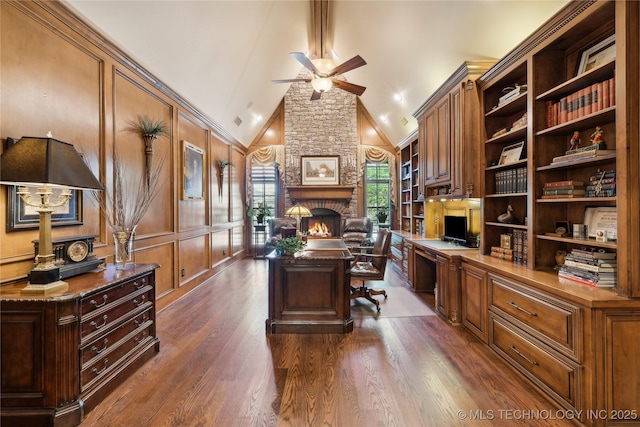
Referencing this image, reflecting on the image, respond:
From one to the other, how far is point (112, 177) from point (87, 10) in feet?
4.79

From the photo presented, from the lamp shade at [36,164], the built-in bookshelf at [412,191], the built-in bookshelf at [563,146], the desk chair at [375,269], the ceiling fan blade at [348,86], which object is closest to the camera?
the lamp shade at [36,164]

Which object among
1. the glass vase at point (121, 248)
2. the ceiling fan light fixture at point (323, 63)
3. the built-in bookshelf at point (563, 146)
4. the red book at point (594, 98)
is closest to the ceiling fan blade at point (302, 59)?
the ceiling fan light fixture at point (323, 63)

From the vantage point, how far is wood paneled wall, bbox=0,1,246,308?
→ 1995 mm

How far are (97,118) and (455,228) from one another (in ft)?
14.9

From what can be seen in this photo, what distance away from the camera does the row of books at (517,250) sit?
2.70 metres

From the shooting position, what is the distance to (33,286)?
1762mm

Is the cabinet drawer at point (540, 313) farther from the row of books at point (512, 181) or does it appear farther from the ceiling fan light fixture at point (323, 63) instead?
the ceiling fan light fixture at point (323, 63)

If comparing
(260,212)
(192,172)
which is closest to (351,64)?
(192,172)

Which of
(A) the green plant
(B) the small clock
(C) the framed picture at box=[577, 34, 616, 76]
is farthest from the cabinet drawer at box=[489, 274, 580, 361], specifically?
(A) the green plant

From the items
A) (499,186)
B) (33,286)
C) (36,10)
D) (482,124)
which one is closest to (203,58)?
(36,10)

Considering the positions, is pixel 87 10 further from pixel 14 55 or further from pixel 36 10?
pixel 14 55

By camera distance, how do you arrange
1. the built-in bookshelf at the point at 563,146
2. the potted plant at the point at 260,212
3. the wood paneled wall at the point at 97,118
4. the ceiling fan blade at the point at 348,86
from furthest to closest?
the potted plant at the point at 260,212, the ceiling fan blade at the point at 348,86, the wood paneled wall at the point at 97,118, the built-in bookshelf at the point at 563,146

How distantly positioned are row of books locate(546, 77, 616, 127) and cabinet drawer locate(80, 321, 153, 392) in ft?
12.7

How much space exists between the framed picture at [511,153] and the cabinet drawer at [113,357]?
149 inches
